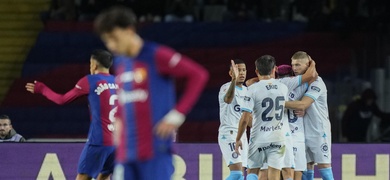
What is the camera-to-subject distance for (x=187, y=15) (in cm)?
1917

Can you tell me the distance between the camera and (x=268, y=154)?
1106 centimetres

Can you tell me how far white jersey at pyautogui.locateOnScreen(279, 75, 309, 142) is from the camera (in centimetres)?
1145

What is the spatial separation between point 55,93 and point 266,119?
2.37 metres

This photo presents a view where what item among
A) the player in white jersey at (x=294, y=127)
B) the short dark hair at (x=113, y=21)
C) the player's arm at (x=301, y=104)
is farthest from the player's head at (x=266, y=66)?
the short dark hair at (x=113, y=21)

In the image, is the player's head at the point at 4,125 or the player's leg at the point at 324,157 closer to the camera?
the player's leg at the point at 324,157

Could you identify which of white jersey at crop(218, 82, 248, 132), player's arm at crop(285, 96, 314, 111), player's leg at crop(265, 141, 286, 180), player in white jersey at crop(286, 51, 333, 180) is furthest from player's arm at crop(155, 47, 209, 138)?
white jersey at crop(218, 82, 248, 132)

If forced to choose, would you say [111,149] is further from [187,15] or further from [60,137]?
[187,15]

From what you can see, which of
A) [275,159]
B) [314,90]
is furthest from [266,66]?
[275,159]

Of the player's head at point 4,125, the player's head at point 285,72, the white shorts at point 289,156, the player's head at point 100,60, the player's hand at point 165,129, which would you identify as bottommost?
the white shorts at point 289,156

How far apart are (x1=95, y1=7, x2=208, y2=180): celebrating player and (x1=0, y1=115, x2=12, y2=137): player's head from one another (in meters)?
6.95

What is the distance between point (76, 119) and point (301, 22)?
14.3 feet

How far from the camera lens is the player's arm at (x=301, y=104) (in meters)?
11.2

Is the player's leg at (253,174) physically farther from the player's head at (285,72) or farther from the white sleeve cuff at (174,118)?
the white sleeve cuff at (174,118)

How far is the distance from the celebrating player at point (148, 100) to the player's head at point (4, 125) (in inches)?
274
